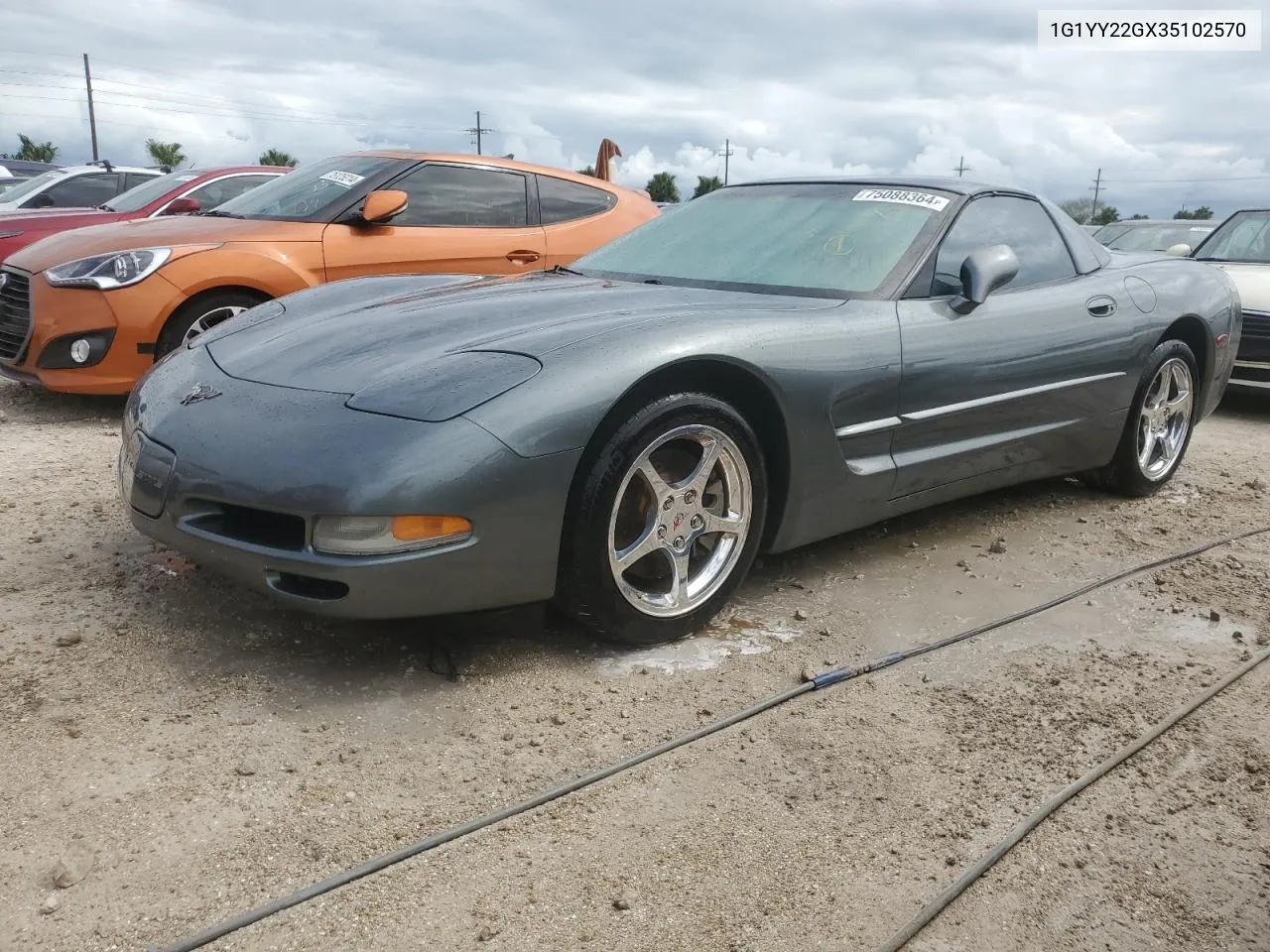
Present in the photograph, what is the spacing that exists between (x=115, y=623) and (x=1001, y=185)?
330cm

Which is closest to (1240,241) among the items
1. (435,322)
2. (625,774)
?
(435,322)

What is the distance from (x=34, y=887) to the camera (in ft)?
6.15

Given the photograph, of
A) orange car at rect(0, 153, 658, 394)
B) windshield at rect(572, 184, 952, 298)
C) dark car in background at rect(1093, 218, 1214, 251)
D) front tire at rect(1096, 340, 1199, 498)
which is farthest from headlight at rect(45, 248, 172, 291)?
dark car in background at rect(1093, 218, 1214, 251)

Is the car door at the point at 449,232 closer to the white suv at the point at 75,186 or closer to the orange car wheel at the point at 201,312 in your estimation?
the orange car wheel at the point at 201,312

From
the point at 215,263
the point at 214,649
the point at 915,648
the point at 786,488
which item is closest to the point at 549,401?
the point at 786,488

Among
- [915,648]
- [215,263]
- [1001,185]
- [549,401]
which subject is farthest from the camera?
[215,263]

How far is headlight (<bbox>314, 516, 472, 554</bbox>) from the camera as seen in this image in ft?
8.01

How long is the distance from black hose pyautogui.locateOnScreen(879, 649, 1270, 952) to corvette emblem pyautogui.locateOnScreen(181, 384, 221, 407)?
202 centimetres

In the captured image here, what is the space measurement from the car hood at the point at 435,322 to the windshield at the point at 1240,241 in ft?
19.6

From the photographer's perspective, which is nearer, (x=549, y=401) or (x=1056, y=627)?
(x=549, y=401)

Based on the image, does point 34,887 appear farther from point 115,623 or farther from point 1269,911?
point 1269,911

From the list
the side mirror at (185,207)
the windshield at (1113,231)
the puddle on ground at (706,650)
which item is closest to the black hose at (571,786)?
the puddle on ground at (706,650)

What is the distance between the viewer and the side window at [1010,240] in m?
3.66

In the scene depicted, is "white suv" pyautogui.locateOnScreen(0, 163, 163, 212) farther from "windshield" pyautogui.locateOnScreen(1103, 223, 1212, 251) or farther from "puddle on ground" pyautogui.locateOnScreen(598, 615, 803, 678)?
"puddle on ground" pyautogui.locateOnScreen(598, 615, 803, 678)
